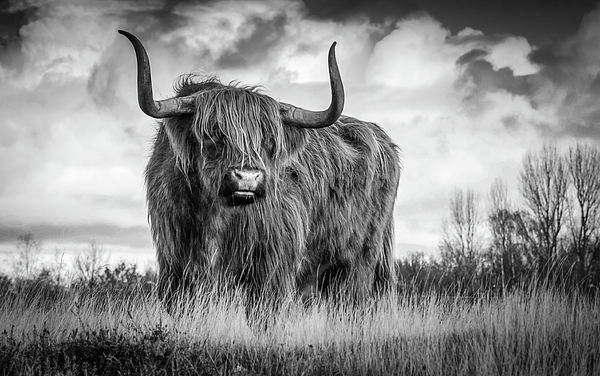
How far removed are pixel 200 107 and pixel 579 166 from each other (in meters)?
20.6

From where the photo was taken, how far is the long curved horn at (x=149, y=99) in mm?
6094

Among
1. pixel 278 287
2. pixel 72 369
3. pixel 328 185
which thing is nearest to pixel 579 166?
pixel 328 185

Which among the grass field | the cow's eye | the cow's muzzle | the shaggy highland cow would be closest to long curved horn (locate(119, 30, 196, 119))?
the shaggy highland cow

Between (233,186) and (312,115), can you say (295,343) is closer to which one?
(233,186)

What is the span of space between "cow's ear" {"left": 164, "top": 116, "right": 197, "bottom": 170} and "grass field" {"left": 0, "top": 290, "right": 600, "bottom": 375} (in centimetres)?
150

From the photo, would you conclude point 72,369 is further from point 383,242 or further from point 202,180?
point 383,242

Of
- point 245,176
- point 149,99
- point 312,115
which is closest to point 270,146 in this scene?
point 312,115

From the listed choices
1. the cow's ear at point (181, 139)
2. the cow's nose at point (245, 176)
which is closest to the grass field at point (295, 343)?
the cow's nose at point (245, 176)

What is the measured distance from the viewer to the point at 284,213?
23.5 feet

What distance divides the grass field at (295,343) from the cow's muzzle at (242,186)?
117 centimetres

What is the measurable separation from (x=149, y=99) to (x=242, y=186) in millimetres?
1419

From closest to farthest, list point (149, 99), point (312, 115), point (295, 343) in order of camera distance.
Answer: point (295, 343) → point (149, 99) → point (312, 115)

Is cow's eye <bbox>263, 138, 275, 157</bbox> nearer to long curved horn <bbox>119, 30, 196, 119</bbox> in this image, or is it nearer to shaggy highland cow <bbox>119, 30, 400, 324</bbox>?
shaggy highland cow <bbox>119, 30, 400, 324</bbox>

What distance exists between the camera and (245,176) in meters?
5.95
